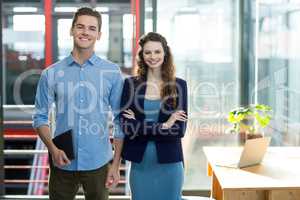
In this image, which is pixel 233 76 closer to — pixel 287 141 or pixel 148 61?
pixel 287 141

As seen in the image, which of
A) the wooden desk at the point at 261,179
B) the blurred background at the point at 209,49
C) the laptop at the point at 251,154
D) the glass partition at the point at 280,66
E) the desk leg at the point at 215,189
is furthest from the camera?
the blurred background at the point at 209,49

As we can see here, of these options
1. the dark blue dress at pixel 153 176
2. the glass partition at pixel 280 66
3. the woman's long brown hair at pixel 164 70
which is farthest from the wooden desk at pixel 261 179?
the glass partition at pixel 280 66

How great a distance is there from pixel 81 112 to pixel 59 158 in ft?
0.76

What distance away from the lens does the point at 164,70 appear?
7.18 feet

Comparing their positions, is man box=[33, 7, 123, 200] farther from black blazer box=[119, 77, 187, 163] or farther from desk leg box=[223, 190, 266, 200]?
desk leg box=[223, 190, 266, 200]

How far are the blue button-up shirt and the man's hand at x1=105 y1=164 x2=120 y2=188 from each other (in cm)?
5

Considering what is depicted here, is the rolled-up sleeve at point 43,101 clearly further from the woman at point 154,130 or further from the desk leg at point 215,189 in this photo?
the desk leg at point 215,189

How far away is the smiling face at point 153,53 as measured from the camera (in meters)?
2.13

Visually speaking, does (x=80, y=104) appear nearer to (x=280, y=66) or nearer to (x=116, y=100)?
(x=116, y=100)

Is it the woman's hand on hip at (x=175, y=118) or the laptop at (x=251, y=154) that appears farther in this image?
the laptop at (x=251, y=154)

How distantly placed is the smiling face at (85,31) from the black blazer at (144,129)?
279mm

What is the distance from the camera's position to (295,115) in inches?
125

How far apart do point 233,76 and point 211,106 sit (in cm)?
31

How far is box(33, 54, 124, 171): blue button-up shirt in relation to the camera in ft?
6.74
